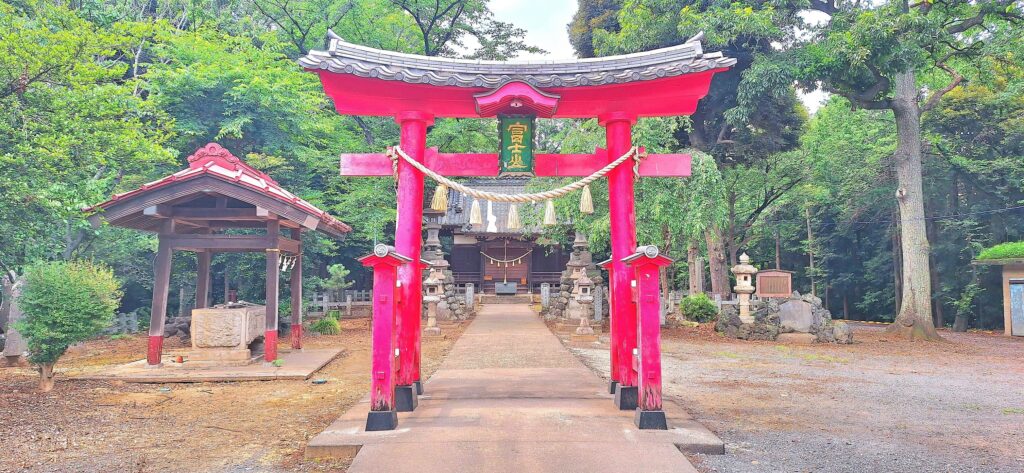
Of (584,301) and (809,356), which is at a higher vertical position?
(584,301)

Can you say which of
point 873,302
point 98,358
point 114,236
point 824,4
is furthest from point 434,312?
point 873,302

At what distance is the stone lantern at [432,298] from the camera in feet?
45.9

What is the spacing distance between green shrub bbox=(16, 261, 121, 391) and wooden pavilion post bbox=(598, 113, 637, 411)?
739cm

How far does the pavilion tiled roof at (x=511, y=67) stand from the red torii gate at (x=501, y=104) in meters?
0.01

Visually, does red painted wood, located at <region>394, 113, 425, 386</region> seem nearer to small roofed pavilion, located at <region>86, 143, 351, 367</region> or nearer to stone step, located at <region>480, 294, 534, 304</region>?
small roofed pavilion, located at <region>86, 143, 351, 367</region>

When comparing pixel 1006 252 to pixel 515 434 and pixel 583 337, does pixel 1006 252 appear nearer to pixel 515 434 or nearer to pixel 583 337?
pixel 583 337

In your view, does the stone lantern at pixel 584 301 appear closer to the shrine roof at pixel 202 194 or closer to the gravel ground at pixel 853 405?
the gravel ground at pixel 853 405

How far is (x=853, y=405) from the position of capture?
22.1 ft

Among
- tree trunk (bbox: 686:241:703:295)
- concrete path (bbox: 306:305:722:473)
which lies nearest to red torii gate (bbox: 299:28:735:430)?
concrete path (bbox: 306:305:722:473)

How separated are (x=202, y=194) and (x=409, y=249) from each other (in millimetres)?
5784

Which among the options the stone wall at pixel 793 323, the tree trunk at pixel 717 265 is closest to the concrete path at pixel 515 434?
the stone wall at pixel 793 323

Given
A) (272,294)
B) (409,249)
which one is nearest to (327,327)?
(272,294)

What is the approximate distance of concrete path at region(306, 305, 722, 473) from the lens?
406 cm

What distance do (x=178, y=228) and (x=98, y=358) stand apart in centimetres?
297
